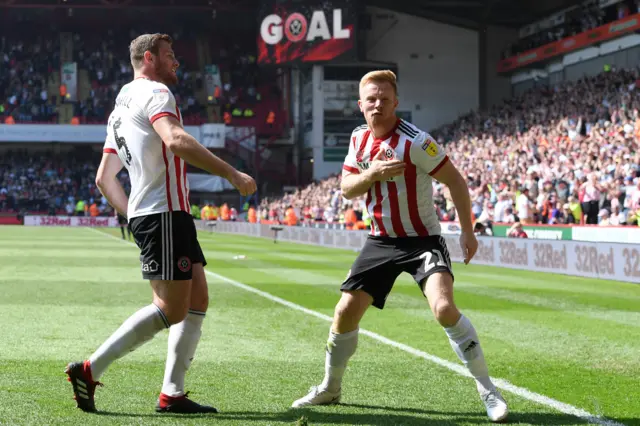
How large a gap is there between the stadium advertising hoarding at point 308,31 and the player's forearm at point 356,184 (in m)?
58.4

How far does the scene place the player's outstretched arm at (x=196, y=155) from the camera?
572 cm

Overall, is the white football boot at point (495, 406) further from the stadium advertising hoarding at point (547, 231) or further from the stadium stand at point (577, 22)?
the stadium stand at point (577, 22)

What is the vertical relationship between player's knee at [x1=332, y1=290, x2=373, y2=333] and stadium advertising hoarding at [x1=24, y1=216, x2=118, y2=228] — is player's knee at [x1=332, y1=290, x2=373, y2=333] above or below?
above

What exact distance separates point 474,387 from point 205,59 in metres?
72.2

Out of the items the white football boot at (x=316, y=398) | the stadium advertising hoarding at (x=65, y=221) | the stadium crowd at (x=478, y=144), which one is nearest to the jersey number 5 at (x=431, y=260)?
the white football boot at (x=316, y=398)

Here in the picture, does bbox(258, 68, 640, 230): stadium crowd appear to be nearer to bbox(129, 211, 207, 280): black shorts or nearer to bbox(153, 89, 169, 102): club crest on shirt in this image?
bbox(129, 211, 207, 280): black shorts

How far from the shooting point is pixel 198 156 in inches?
228

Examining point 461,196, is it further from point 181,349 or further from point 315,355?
point 315,355

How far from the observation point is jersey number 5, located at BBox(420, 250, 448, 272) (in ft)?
21.0

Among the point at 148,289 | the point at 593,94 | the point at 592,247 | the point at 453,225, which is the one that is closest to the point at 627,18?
the point at 593,94

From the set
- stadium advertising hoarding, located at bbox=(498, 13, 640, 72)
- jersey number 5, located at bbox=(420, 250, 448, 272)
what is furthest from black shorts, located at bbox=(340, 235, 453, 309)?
stadium advertising hoarding, located at bbox=(498, 13, 640, 72)

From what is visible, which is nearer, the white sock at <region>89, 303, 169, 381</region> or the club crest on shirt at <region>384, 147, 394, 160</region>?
the white sock at <region>89, 303, 169, 381</region>

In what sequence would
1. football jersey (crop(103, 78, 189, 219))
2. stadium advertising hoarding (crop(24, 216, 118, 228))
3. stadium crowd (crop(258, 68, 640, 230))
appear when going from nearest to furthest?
1. football jersey (crop(103, 78, 189, 219))
2. stadium crowd (crop(258, 68, 640, 230))
3. stadium advertising hoarding (crop(24, 216, 118, 228))

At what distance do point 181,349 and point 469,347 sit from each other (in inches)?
70.8
